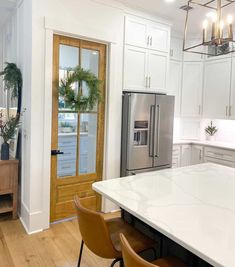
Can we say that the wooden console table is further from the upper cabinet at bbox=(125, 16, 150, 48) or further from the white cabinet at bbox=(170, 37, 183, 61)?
the white cabinet at bbox=(170, 37, 183, 61)

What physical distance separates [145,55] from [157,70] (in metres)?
0.34

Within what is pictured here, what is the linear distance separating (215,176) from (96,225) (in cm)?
137

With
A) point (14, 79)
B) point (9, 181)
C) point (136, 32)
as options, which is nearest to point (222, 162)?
point (136, 32)

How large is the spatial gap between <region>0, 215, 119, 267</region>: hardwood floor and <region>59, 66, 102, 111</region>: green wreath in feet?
5.05

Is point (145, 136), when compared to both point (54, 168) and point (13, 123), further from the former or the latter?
point (13, 123)

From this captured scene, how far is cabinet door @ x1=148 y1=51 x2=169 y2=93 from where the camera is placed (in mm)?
3877

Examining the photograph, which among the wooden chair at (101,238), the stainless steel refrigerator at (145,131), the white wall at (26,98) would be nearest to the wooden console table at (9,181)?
the white wall at (26,98)

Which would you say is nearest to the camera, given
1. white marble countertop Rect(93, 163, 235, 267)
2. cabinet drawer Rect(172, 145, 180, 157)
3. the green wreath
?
white marble countertop Rect(93, 163, 235, 267)

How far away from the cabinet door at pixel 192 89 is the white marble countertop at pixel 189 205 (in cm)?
263

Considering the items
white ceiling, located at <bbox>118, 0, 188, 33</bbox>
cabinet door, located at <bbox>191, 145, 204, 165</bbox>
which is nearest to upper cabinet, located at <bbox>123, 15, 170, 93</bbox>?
white ceiling, located at <bbox>118, 0, 188, 33</bbox>

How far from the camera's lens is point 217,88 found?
187 inches

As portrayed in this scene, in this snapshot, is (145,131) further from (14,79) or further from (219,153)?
(14,79)

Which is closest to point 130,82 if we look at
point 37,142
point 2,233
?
point 37,142

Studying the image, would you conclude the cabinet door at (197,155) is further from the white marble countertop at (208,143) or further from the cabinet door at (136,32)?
the cabinet door at (136,32)
